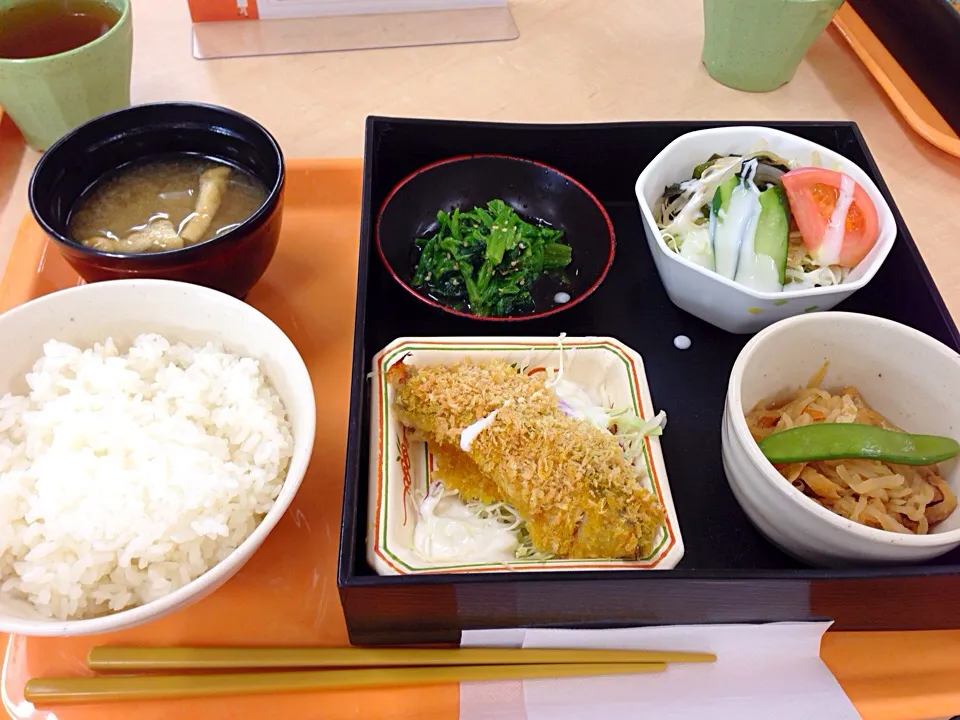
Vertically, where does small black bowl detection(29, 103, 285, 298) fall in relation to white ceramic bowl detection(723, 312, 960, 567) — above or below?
above

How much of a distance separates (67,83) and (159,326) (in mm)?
731

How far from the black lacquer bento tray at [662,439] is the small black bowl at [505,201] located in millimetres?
48

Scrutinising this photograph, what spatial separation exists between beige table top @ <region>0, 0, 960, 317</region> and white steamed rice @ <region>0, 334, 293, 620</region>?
89cm

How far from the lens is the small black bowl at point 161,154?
1162 mm

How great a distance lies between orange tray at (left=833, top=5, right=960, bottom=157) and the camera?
6.15ft

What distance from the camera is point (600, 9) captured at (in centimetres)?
235

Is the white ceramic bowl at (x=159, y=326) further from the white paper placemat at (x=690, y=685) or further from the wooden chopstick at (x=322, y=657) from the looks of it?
the white paper placemat at (x=690, y=685)

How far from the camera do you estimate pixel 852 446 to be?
1066 mm

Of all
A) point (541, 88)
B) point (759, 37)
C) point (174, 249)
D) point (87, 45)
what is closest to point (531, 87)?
point (541, 88)

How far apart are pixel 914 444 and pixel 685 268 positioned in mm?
455

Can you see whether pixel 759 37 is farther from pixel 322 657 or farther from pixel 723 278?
pixel 322 657

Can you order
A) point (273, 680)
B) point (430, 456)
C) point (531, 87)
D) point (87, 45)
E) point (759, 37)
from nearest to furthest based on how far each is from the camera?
point (273, 680) < point (430, 456) < point (87, 45) < point (759, 37) < point (531, 87)

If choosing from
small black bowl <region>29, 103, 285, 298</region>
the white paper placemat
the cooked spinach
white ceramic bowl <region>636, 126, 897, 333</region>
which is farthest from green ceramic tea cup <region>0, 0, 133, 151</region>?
the white paper placemat

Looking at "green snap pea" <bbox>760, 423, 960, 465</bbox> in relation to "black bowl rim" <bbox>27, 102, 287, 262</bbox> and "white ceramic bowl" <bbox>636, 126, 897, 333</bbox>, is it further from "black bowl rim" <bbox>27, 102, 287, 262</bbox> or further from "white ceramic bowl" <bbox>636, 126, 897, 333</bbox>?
"black bowl rim" <bbox>27, 102, 287, 262</bbox>
